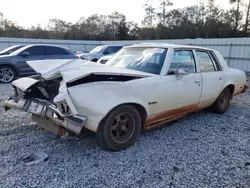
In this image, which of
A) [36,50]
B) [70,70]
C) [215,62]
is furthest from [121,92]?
[36,50]

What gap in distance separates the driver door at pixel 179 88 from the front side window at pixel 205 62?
24 cm

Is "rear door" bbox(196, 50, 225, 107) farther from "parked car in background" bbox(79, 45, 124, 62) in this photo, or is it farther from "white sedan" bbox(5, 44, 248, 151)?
"parked car in background" bbox(79, 45, 124, 62)

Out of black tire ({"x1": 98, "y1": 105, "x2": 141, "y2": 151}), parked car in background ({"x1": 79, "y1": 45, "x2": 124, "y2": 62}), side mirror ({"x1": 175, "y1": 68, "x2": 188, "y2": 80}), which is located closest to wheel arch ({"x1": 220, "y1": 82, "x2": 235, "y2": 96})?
side mirror ({"x1": 175, "y1": 68, "x2": 188, "y2": 80})

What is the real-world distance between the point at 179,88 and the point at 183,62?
22.6 inches

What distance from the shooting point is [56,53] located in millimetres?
9781

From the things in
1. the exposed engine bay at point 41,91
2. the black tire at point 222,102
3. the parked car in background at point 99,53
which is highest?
the parked car in background at point 99,53

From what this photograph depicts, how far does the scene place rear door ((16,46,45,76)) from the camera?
8.92m

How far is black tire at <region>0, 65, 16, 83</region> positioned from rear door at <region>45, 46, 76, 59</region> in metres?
1.53

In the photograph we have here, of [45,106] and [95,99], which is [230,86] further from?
[45,106]

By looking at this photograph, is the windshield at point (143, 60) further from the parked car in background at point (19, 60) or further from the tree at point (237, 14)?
the tree at point (237, 14)


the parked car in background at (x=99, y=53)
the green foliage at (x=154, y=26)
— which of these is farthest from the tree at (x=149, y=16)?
the parked car in background at (x=99, y=53)

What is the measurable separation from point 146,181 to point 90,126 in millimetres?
958

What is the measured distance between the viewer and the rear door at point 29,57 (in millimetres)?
8922

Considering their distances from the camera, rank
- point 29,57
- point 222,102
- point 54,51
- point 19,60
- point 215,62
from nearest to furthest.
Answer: point 215,62 → point 222,102 → point 19,60 → point 29,57 → point 54,51
